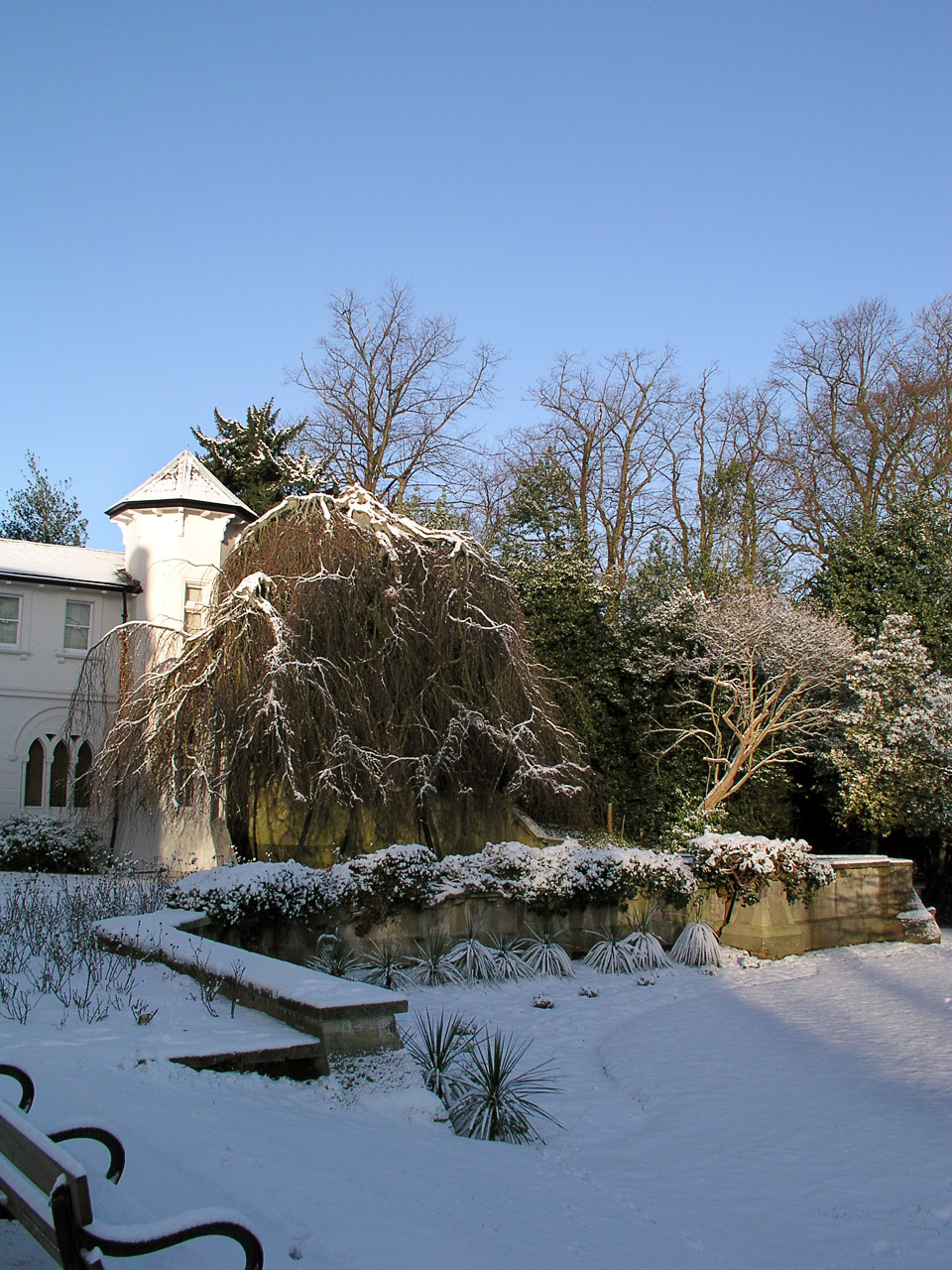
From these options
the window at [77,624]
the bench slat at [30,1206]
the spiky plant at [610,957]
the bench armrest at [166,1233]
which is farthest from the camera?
the window at [77,624]

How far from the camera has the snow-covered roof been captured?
20547 mm

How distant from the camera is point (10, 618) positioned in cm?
2050

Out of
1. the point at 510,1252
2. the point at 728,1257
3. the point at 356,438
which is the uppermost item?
the point at 356,438

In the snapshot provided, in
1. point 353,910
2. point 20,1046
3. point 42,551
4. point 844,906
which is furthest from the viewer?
point 42,551

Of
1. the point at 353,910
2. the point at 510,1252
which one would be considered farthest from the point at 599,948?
the point at 510,1252

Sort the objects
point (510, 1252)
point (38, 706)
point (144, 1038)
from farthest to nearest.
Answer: point (38, 706) → point (144, 1038) → point (510, 1252)

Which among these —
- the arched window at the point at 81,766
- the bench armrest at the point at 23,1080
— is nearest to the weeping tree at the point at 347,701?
the arched window at the point at 81,766

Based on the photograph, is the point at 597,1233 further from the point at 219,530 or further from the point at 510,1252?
the point at 219,530

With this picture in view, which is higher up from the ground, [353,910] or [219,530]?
[219,530]

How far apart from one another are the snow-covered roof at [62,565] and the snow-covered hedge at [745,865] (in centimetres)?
1327

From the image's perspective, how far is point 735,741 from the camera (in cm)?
2052

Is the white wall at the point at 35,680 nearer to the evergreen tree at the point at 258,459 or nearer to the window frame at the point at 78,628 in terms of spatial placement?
the window frame at the point at 78,628

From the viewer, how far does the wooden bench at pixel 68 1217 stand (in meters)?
2.56

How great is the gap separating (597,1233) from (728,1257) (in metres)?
0.61
